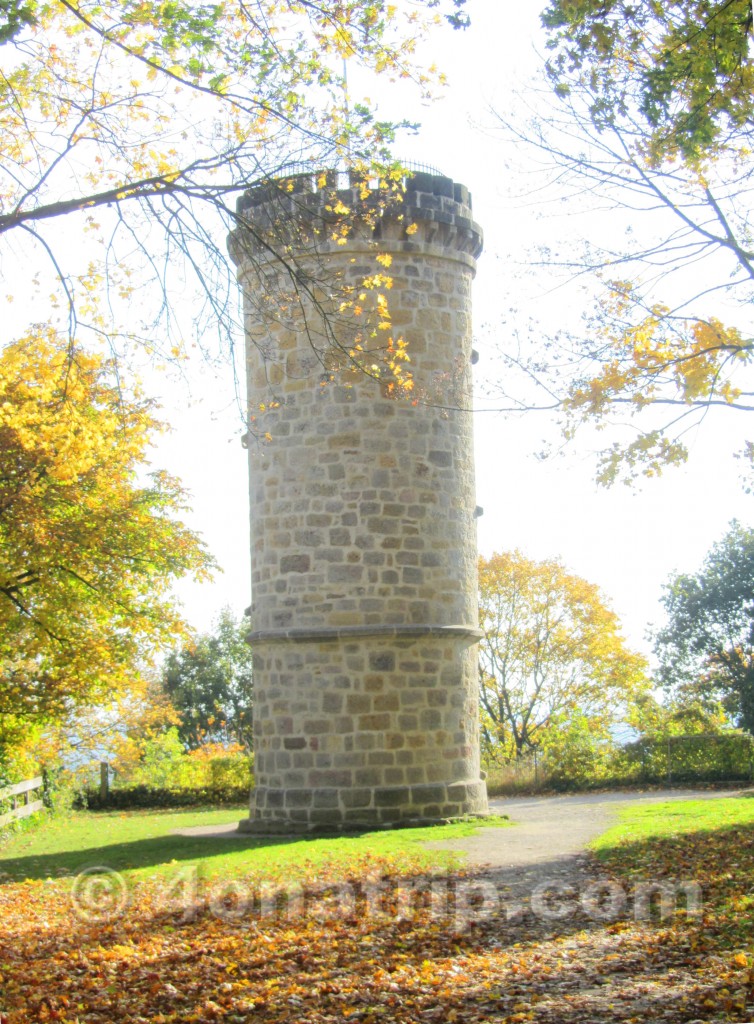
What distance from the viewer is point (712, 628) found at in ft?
94.1

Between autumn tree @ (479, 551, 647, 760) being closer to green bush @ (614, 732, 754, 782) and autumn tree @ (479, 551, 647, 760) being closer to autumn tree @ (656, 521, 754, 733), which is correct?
autumn tree @ (656, 521, 754, 733)

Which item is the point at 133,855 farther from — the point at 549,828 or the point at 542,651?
the point at 542,651

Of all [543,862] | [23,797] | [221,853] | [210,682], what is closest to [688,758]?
[543,862]

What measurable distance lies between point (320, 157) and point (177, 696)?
30194mm

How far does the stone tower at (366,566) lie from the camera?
1351 cm

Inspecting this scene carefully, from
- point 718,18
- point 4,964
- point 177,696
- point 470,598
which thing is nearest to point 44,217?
point 718,18

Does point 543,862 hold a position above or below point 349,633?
below

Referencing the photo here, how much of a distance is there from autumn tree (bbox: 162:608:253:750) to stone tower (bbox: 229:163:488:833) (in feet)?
72.6

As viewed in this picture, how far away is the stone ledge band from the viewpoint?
13484 mm

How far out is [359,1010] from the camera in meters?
6.01

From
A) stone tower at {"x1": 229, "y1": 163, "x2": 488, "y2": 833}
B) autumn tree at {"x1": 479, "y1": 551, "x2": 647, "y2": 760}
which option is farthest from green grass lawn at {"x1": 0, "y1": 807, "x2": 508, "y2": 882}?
autumn tree at {"x1": 479, "y1": 551, "x2": 647, "y2": 760}

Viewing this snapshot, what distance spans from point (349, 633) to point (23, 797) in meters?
8.56

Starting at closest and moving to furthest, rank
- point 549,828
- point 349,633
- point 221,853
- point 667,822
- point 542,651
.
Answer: point 221,853
point 667,822
point 549,828
point 349,633
point 542,651

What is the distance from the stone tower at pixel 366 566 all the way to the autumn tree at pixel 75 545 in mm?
1428
